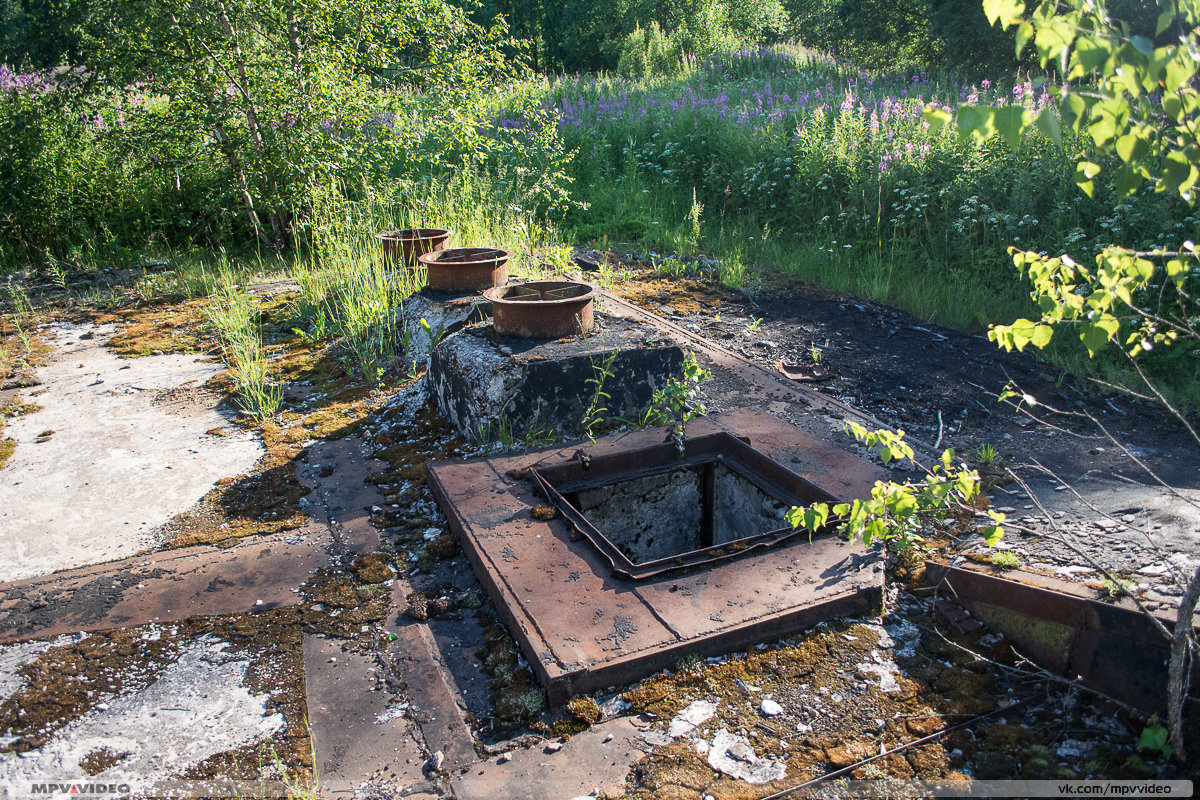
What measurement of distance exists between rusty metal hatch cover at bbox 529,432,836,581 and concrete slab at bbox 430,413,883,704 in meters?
0.22

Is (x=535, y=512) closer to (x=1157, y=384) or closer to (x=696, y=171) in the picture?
(x=1157, y=384)

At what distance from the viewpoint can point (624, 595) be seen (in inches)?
90.7

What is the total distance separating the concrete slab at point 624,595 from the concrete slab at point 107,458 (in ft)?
4.75

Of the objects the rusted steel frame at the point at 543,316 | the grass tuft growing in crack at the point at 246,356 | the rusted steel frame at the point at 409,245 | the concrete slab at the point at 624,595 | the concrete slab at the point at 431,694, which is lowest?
the concrete slab at the point at 431,694

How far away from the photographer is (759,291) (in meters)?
6.00

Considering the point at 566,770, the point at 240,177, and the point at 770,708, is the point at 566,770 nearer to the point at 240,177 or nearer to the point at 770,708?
the point at 770,708

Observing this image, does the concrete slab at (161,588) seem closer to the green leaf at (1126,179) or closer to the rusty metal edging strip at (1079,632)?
the rusty metal edging strip at (1079,632)

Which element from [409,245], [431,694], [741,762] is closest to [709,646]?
[741,762]

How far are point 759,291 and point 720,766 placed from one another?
461cm

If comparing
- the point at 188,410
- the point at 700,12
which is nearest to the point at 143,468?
the point at 188,410

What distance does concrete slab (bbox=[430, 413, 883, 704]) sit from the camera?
6.89 feet

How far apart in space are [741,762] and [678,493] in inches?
58.6

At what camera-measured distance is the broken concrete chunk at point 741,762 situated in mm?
1819

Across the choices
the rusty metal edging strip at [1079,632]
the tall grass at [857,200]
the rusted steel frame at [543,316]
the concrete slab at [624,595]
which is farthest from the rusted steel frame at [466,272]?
the rusty metal edging strip at [1079,632]
